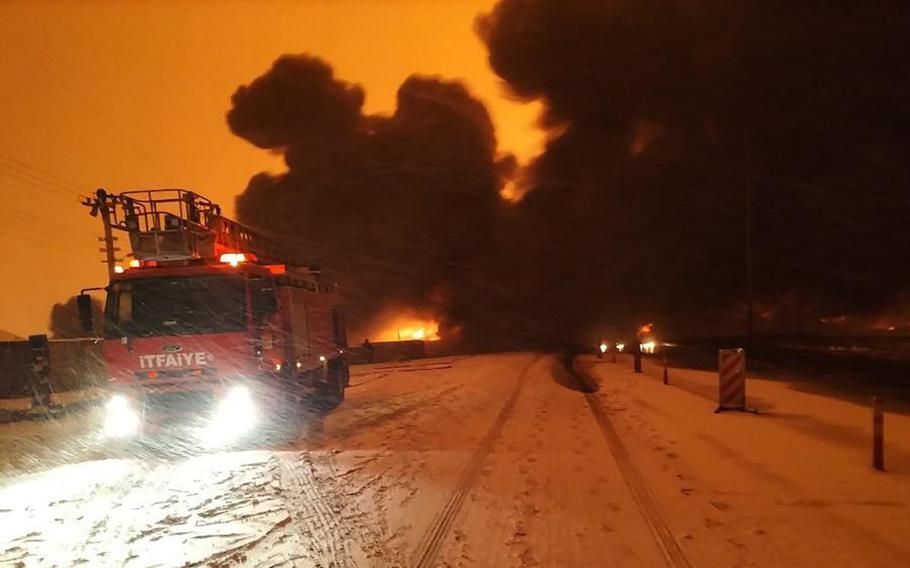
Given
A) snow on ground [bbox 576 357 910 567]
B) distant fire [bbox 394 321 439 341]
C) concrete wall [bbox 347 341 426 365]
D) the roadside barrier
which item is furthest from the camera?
distant fire [bbox 394 321 439 341]

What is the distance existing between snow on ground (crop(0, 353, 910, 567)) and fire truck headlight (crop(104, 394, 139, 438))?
674 millimetres

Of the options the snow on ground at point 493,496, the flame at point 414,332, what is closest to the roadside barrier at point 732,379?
the snow on ground at point 493,496

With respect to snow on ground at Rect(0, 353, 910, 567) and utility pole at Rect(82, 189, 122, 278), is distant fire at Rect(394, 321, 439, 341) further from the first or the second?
snow on ground at Rect(0, 353, 910, 567)

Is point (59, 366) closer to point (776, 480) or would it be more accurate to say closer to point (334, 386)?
point (334, 386)

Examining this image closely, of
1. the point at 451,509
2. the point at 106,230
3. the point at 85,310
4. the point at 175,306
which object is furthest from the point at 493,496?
the point at 106,230

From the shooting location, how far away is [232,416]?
11.5 metres

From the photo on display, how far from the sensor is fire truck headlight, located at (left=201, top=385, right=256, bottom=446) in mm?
11516

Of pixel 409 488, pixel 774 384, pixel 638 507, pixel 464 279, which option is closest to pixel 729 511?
pixel 638 507

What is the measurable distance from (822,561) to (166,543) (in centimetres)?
503

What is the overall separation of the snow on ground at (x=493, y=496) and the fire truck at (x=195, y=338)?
0.96m

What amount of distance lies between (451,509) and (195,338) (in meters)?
6.31

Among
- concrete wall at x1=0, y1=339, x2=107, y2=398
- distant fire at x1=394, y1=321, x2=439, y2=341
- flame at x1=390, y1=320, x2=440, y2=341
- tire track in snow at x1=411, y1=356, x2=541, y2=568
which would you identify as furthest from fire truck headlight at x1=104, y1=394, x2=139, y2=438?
distant fire at x1=394, y1=321, x2=439, y2=341

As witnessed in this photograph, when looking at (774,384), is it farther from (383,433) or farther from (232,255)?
(232,255)

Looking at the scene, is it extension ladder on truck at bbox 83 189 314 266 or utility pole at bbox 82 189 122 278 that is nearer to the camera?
extension ladder on truck at bbox 83 189 314 266
